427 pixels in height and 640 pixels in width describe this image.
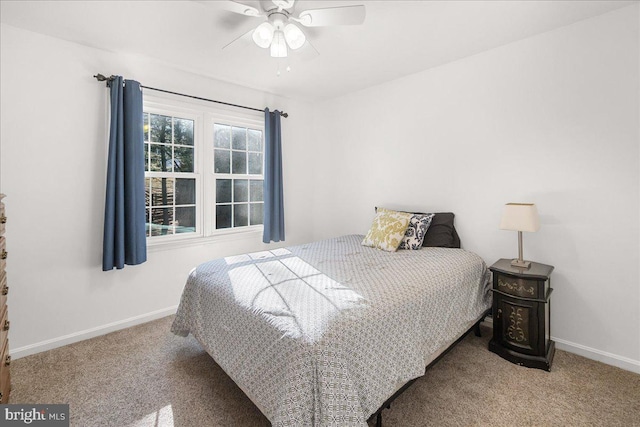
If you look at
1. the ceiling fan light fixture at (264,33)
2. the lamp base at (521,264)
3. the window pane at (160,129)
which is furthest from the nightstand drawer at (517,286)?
the window pane at (160,129)

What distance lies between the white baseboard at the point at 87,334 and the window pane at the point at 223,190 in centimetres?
126

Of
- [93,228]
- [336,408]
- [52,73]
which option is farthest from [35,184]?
[336,408]

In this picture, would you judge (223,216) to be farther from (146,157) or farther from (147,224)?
(146,157)

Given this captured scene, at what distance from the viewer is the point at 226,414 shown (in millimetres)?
1664

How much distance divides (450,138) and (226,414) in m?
2.90

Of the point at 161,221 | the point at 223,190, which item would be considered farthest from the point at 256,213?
the point at 161,221

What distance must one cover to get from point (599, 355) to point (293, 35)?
3.13m

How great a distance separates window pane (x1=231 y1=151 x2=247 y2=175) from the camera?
358cm

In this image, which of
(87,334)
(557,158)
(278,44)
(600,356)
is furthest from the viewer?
(87,334)

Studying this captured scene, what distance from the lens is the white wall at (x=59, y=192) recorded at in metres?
2.25

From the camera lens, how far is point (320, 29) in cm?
226

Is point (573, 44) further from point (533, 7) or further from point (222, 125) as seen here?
point (222, 125)

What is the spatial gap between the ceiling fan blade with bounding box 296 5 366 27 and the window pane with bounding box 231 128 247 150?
76.3 inches

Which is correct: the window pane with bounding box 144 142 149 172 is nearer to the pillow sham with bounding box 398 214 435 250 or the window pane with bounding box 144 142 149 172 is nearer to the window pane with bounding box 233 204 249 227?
the window pane with bounding box 233 204 249 227
